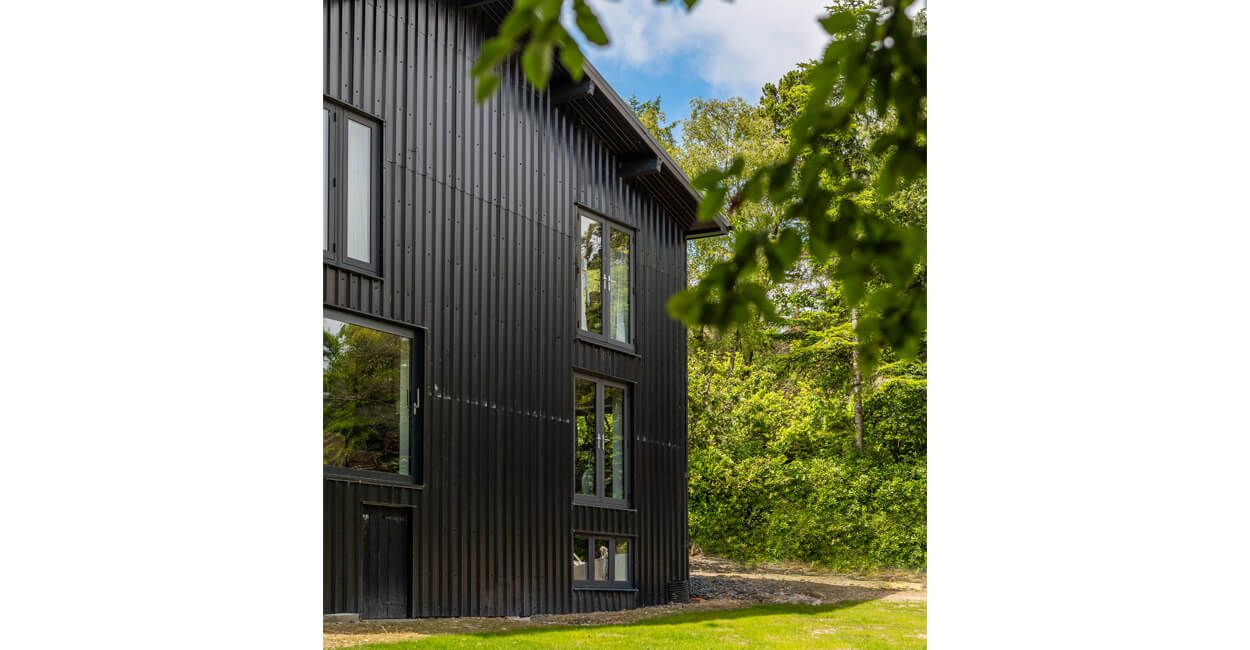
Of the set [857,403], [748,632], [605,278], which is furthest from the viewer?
[857,403]

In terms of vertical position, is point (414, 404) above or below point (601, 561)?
above

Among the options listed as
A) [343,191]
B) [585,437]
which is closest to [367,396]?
[343,191]

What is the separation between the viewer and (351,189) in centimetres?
657

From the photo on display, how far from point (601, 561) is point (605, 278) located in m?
1.96

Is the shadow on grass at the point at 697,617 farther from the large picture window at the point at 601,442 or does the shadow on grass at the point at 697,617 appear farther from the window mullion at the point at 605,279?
the window mullion at the point at 605,279

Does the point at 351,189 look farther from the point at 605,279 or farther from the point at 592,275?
the point at 605,279

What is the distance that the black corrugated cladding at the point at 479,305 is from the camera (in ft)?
22.0

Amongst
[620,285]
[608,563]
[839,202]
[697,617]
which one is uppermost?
[620,285]

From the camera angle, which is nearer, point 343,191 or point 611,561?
point 343,191

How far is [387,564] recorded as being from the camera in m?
6.59

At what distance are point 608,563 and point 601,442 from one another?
836mm

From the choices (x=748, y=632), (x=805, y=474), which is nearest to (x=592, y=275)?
(x=748, y=632)

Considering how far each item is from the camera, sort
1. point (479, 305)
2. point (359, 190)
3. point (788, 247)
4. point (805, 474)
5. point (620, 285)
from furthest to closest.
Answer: point (805, 474), point (620, 285), point (479, 305), point (359, 190), point (788, 247)

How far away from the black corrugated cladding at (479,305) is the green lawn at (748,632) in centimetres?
64
